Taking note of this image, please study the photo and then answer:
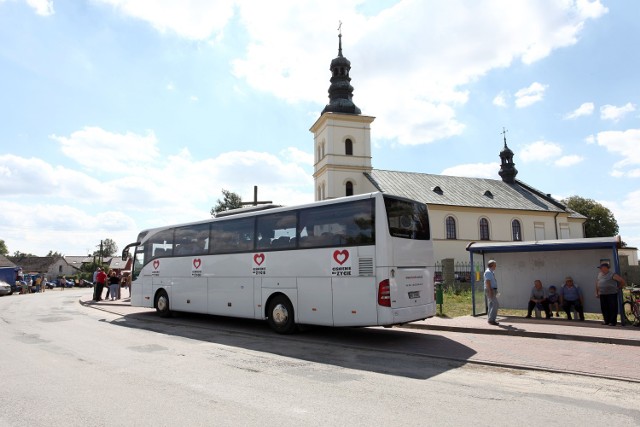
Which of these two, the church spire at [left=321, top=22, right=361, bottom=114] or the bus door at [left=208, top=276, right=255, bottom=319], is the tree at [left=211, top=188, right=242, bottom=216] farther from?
the bus door at [left=208, top=276, right=255, bottom=319]

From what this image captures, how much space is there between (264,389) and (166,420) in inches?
61.8

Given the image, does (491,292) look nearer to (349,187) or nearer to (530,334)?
(530,334)

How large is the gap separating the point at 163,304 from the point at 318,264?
7847 mm

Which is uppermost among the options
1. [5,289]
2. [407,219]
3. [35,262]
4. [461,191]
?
[461,191]

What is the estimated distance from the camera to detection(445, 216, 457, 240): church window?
44.3 m

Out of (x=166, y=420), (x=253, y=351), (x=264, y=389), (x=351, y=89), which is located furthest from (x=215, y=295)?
(x=351, y=89)

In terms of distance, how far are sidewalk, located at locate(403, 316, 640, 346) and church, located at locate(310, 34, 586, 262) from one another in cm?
2951

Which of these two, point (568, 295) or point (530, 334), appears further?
point (568, 295)

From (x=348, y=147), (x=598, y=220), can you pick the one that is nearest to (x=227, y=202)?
(x=348, y=147)

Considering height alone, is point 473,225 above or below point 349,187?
below

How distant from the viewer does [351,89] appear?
4559 cm

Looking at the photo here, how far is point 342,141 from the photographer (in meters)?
44.3

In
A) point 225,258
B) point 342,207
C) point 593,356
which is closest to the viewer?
point 593,356

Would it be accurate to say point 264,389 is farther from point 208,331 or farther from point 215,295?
point 215,295
